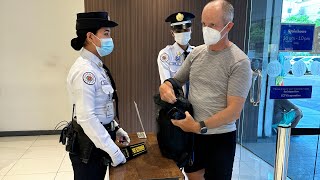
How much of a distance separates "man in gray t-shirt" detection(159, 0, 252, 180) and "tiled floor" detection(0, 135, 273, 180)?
1.69 meters

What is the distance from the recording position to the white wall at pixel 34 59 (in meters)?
4.19

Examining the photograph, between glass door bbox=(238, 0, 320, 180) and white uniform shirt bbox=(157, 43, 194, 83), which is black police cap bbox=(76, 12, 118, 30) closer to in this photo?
glass door bbox=(238, 0, 320, 180)

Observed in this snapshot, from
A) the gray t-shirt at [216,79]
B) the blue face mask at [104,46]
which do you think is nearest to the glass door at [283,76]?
the gray t-shirt at [216,79]

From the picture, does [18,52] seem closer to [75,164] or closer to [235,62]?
[75,164]

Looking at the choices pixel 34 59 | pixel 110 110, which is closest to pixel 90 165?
pixel 110 110

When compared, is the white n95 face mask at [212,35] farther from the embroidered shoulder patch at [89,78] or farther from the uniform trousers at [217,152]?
the embroidered shoulder patch at [89,78]

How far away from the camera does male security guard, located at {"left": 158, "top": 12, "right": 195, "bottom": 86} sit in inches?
109

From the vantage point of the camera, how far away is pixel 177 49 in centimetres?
285

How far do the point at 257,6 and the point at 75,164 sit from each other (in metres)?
2.72

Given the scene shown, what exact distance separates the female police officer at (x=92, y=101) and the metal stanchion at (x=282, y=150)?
2.71 feet

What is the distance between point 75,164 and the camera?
1.52 meters

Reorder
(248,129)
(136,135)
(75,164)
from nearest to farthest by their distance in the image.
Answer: (75,164) < (136,135) < (248,129)

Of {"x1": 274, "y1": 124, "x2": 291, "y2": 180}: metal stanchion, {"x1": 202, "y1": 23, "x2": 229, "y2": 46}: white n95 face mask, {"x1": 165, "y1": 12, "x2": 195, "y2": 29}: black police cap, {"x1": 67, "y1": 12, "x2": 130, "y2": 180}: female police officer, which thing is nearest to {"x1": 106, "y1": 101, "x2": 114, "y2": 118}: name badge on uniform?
{"x1": 67, "y1": 12, "x2": 130, "y2": 180}: female police officer

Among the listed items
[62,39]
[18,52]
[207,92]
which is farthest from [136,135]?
[18,52]
